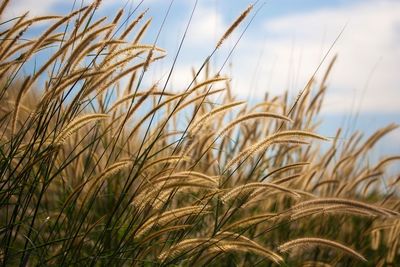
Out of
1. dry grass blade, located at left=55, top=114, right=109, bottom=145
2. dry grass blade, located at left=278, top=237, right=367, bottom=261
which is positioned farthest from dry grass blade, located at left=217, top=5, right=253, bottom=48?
dry grass blade, located at left=278, top=237, right=367, bottom=261

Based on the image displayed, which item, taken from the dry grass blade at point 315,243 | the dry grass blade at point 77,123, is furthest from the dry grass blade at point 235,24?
the dry grass blade at point 315,243

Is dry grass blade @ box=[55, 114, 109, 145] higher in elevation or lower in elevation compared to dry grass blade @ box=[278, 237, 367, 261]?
higher

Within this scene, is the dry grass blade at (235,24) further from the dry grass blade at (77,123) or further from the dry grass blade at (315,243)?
the dry grass blade at (315,243)

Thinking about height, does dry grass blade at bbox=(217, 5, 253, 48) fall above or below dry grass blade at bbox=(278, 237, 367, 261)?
above

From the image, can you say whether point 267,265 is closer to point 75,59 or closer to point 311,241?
point 311,241

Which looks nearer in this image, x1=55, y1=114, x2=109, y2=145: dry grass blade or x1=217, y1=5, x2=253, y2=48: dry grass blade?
x1=55, y1=114, x2=109, y2=145: dry grass blade

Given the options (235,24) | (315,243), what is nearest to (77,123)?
(235,24)

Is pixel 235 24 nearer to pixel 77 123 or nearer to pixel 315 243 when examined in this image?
pixel 77 123

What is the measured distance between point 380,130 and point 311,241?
1.89 m

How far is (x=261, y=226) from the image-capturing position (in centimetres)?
410

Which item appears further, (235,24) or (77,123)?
(235,24)

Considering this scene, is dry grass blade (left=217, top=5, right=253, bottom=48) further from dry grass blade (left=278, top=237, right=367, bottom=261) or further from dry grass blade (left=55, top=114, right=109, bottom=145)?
dry grass blade (left=278, top=237, right=367, bottom=261)

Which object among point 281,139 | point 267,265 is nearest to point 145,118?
point 281,139

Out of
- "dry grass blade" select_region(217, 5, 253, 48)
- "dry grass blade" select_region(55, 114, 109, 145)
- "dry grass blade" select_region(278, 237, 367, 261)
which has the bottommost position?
"dry grass blade" select_region(278, 237, 367, 261)
